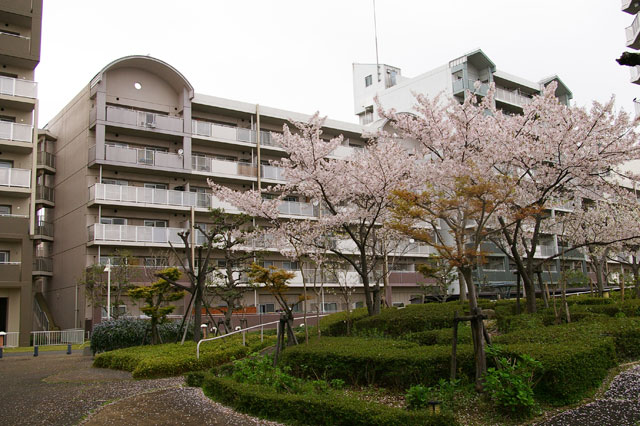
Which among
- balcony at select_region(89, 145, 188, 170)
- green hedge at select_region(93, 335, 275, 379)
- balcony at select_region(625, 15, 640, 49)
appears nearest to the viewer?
green hedge at select_region(93, 335, 275, 379)

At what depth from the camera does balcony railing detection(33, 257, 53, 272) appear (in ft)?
98.7

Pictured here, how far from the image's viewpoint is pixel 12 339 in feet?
78.1

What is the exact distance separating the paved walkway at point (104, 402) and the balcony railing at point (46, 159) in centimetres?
2069

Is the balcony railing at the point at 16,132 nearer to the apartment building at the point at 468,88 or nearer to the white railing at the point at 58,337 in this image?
the white railing at the point at 58,337

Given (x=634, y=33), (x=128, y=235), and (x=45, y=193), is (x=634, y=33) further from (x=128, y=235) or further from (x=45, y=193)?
(x=45, y=193)

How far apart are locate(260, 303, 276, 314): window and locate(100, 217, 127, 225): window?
8979 mm

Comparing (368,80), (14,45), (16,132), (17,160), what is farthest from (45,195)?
(368,80)

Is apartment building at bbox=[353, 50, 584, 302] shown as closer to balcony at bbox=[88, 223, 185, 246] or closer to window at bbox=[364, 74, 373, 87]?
window at bbox=[364, 74, 373, 87]

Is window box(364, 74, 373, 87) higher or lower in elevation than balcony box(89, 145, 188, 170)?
higher

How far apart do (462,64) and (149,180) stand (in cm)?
2418

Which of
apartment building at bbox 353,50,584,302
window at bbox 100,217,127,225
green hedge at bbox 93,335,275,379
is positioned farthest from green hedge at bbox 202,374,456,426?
apartment building at bbox 353,50,584,302

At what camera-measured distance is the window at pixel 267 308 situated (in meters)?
31.0

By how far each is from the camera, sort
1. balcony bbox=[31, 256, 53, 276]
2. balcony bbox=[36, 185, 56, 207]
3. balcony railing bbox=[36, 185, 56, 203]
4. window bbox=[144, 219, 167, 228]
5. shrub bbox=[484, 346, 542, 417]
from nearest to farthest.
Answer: shrub bbox=[484, 346, 542, 417], window bbox=[144, 219, 167, 228], balcony bbox=[31, 256, 53, 276], balcony bbox=[36, 185, 56, 207], balcony railing bbox=[36, 185, 56, 203]

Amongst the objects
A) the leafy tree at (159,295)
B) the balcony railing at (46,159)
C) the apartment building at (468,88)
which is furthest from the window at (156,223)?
the apartment building at (468,88)
